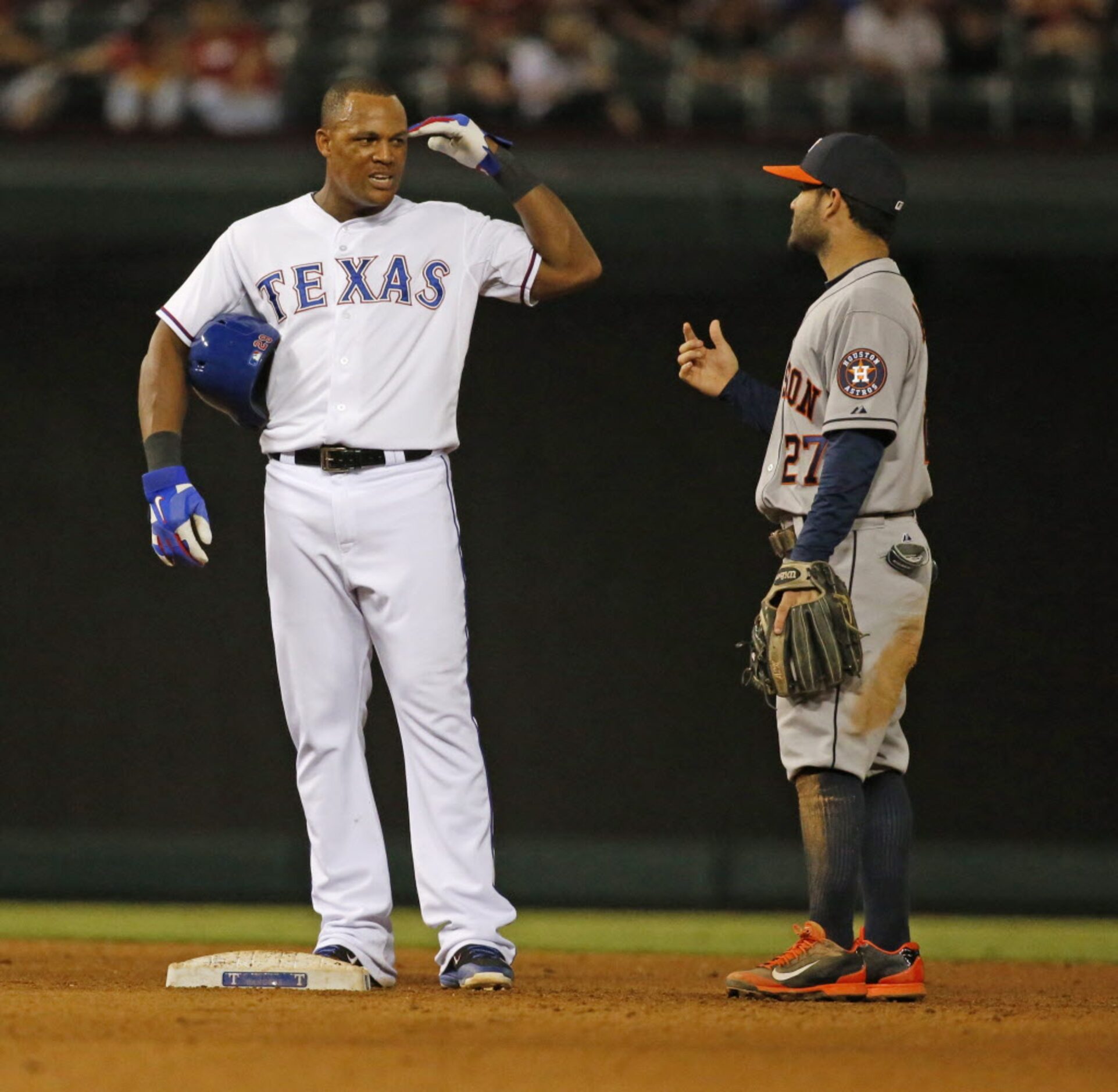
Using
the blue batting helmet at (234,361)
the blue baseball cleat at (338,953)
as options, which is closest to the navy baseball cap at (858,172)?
the blue batting helmet at (234,361)

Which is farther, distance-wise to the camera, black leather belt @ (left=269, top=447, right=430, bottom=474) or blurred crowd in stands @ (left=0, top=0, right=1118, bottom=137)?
blurred crowd in stands @ (left=0, top=0, right=1118, bottom=137)

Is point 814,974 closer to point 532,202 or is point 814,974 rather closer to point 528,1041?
point 528,1041

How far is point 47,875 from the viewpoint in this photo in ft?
22.0

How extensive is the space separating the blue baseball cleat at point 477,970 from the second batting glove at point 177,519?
969 mm

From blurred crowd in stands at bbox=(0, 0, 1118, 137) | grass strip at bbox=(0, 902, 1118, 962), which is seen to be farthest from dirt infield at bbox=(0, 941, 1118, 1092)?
blurred crowd in stands at bbox=(0, 0, 1118, 137)

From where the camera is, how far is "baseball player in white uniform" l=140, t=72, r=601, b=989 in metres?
3.68

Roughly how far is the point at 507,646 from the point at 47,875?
1956 millimetres

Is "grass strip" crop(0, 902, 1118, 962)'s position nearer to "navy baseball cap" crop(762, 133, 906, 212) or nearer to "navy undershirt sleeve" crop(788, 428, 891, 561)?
"navy undershirt sleeve" crop(788, 428, 891, 561)

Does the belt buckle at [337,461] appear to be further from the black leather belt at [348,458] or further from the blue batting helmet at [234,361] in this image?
the blue batting helmet at [234,361]

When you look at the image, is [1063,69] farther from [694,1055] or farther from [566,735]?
[694,1055]

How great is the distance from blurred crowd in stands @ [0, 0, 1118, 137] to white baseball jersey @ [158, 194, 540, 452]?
2.97 meters

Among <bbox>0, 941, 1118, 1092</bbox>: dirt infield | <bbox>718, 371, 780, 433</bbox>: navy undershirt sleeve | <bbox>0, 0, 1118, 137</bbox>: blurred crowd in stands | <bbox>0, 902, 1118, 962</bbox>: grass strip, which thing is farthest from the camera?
<bbox>0, 0, 1118, 137</bbox>: blurred crowd in stands

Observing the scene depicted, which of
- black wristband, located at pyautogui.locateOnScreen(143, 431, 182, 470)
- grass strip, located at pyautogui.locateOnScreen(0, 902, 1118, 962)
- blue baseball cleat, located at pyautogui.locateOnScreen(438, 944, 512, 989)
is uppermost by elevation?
black wristband, located at pyautogui.locateOnScreen(143, 431, 182, 470)

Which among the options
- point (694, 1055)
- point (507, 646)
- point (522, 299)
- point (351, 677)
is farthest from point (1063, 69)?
point (694, 1055)
